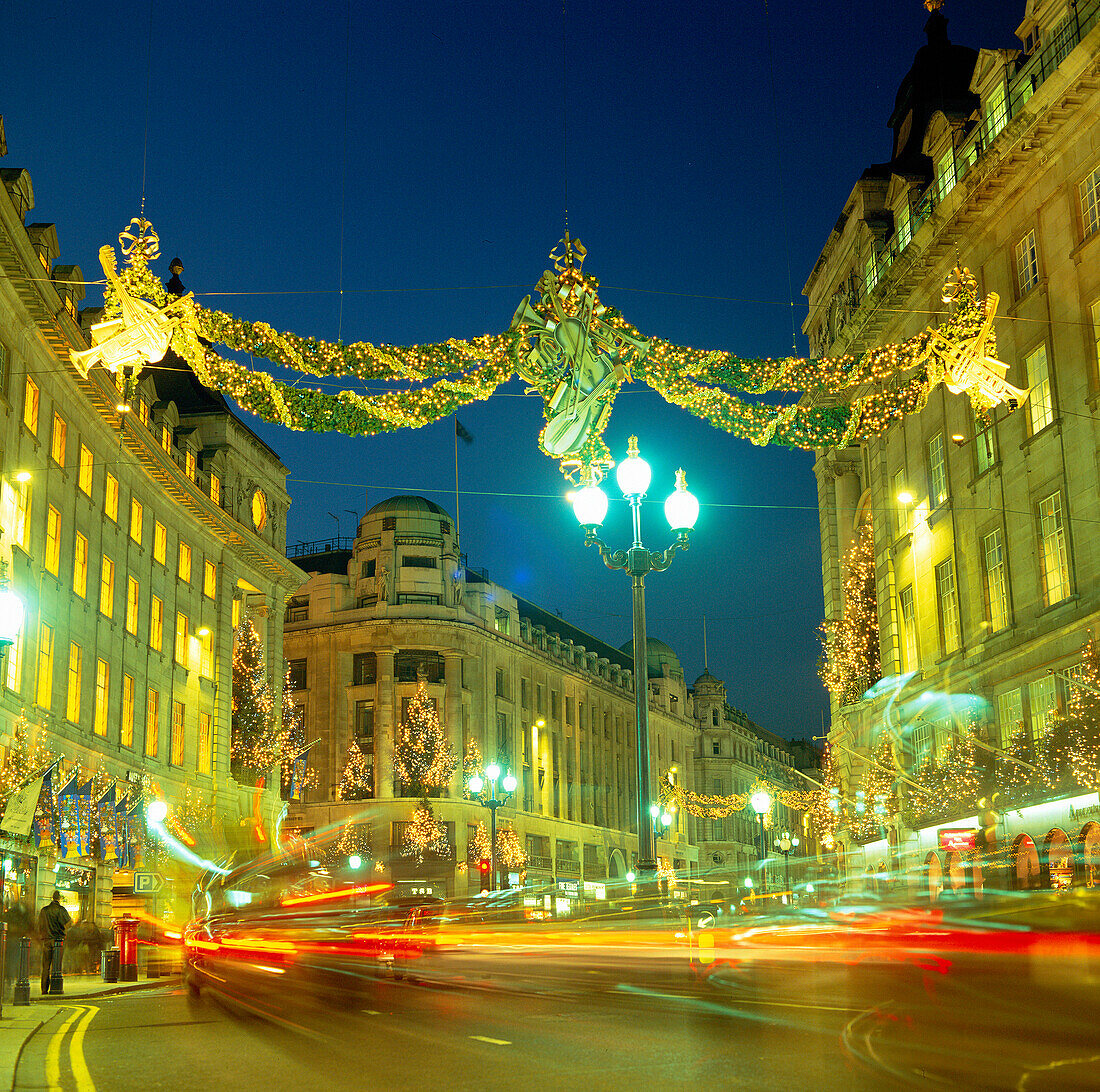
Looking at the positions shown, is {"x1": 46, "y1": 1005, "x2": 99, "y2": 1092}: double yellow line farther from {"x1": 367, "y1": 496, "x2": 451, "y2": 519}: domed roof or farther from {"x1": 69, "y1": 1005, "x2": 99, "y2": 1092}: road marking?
{"x1": 367, "y1": 496, "x2": 451, "y2": 519}: domed roof

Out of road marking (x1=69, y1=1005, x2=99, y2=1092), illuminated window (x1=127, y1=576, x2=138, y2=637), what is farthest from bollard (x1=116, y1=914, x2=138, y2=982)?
illuminated window (x1=127, y1=576, x2=138, y2=637)

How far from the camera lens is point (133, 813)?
3384 cm

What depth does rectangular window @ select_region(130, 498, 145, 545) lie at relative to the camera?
3972cm

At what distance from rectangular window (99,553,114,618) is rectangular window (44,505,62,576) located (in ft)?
11.8

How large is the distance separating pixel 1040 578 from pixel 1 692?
23.1 meters

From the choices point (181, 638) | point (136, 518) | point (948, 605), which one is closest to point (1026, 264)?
point (948, 605)

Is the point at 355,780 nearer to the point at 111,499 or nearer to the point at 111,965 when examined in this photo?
the point at 111,499

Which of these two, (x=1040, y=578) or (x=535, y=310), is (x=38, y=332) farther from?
(x=1040, y=578)

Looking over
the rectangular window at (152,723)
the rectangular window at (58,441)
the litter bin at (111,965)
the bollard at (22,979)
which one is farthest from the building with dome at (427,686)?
the bollard at (22,979)

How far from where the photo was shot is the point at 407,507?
7781cm

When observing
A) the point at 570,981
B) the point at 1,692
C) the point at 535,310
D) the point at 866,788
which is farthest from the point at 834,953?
the point at 866,788

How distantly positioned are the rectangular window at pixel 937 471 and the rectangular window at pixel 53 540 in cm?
2353

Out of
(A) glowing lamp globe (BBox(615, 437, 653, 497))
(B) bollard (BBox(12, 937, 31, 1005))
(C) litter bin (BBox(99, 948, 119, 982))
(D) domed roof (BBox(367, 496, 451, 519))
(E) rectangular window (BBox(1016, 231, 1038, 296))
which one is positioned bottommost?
(C) litter bin (BBox(99, 948, 119, 982))

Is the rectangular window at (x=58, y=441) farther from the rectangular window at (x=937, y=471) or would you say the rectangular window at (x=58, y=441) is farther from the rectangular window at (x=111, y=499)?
the rectangular window at (x=937, y=471)
